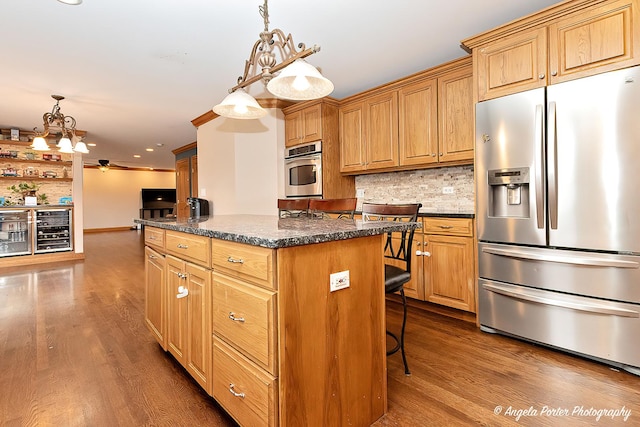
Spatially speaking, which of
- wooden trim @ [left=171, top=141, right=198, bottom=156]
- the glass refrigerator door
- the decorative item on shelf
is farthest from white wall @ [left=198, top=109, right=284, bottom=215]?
the decorative item on shelf

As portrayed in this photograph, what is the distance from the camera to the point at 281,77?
5.27 ft

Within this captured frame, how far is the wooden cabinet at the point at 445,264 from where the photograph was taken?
8.43 ft

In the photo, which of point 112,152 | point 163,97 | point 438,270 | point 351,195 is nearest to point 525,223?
point 438,270

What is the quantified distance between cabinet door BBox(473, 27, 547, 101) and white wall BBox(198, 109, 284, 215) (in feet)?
8.30

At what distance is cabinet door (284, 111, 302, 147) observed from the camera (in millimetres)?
4027

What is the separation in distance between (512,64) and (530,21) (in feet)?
0.87

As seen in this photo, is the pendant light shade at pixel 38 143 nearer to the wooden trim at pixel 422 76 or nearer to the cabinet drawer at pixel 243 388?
the wooden trim at pixel 422 76

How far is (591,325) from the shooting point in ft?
6.30

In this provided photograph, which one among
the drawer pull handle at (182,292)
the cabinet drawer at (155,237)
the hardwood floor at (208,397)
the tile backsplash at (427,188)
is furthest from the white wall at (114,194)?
Result: the drawer pull handle at (182,292)

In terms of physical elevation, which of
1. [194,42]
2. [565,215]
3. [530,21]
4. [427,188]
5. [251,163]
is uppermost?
[194,42]

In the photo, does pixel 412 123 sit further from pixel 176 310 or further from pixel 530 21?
pixel 176 310

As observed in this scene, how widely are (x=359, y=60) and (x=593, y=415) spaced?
2.94 m

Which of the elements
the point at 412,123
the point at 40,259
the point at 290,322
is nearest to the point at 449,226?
the point at 412,123

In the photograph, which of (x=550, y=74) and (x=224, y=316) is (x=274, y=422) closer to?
(x=224, y=316)
